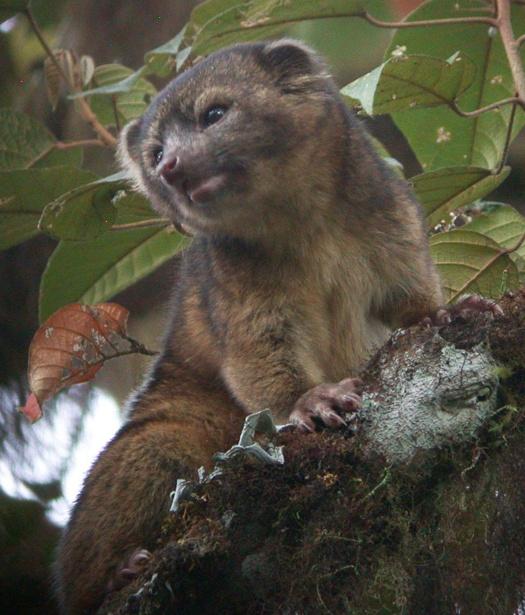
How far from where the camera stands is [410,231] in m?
4.31

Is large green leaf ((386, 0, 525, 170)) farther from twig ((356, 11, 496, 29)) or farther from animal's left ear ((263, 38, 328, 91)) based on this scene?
animal's left ear ((263, 38, 328, 91))

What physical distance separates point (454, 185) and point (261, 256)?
2.89 ft

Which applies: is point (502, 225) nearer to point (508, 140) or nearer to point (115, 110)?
point (508, 140)

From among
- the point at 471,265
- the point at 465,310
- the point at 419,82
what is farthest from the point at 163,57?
the point at 465,310

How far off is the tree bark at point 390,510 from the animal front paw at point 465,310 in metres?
0.10

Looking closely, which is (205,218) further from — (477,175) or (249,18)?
(477,175)

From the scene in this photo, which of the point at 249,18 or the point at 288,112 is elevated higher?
the point at 249,18

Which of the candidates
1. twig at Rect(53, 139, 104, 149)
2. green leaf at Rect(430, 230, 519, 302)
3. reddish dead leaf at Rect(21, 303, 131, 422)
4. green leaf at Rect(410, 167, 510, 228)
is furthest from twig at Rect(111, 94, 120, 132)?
green leaf at Rect(430, 230, 519, 302)

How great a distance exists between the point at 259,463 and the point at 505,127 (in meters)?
2.29

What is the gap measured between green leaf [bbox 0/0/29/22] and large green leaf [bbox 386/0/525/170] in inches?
67.7

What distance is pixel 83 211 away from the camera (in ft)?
14.6

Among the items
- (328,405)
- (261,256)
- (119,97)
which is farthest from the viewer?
(119,97)

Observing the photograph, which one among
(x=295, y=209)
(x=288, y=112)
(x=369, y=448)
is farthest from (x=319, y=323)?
(x=369, y=448)

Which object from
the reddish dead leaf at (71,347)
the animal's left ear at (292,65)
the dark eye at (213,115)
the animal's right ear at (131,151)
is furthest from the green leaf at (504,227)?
the reddish dead leaf at (71,347)
